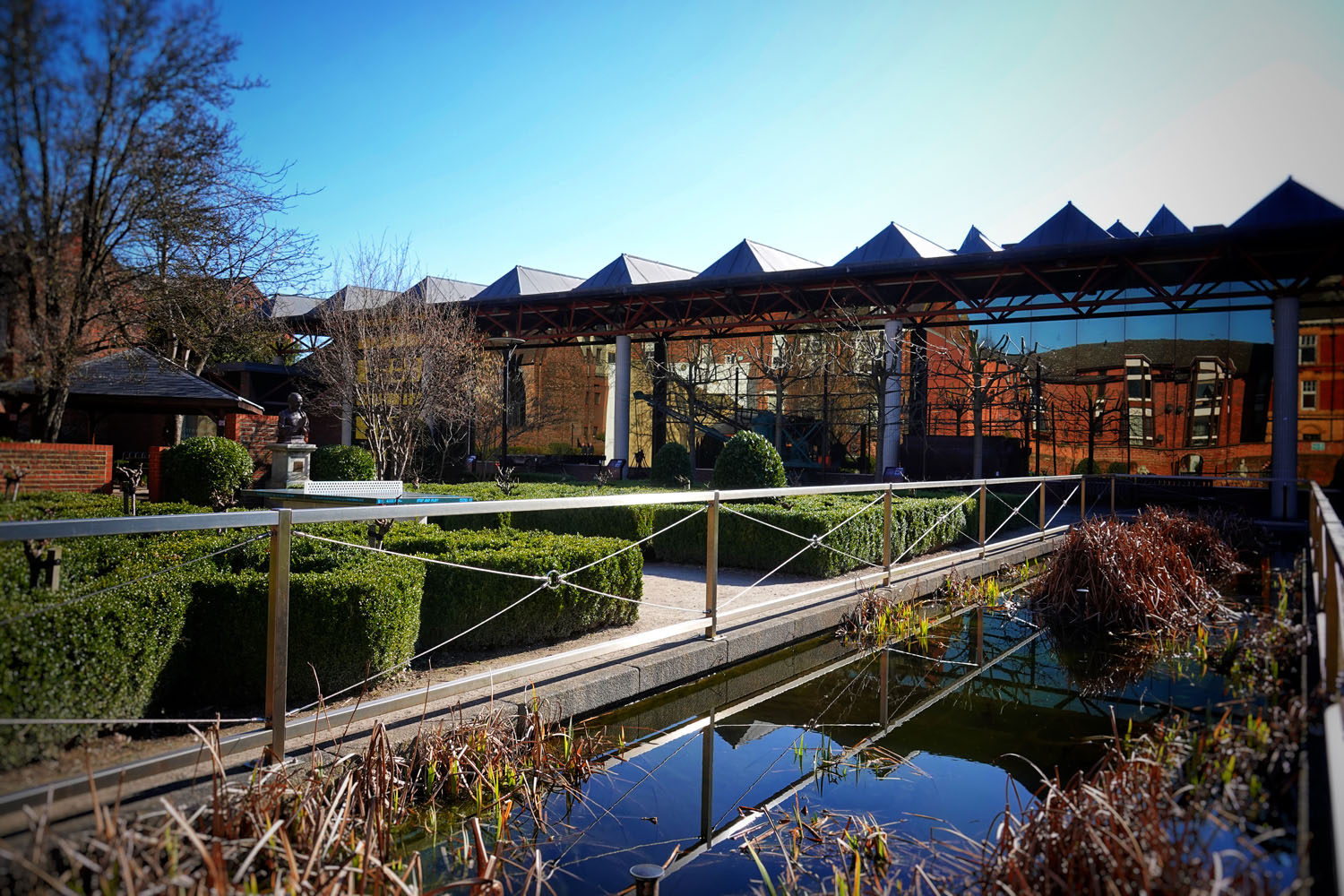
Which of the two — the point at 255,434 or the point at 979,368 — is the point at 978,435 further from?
the point at 255,434

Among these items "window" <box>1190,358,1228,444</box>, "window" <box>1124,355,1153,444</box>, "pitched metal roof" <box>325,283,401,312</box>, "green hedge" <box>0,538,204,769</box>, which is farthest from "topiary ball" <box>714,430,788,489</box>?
"window" <box>1190,358,1228,444</box>

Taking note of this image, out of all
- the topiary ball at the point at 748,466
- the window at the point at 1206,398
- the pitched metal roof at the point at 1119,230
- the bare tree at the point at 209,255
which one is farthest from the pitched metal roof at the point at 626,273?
the bare tree at the point at 209,255

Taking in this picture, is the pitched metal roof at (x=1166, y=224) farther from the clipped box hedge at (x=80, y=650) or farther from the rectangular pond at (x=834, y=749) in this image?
the clipped box hedge at (x=80, y=650)

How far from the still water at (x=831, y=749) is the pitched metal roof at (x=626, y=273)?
62.0ft

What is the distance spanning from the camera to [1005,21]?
730cm

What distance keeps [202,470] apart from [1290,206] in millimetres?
22570

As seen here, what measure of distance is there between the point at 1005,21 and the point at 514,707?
7.06m

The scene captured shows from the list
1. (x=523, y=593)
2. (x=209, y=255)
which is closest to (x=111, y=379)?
(x=209, y=255)

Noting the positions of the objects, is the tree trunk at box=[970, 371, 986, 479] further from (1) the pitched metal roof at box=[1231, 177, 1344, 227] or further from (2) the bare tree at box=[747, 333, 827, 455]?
(1) the pitched metal roof at box=[1231, 177, 1344, 227]

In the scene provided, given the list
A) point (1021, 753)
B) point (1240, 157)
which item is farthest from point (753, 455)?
point (1240, 157)

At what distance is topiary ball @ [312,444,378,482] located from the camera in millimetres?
16000

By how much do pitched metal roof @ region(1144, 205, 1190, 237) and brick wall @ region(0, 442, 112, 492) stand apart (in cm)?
2488

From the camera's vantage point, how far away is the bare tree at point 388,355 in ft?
56.8

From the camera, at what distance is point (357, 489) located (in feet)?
37.9
